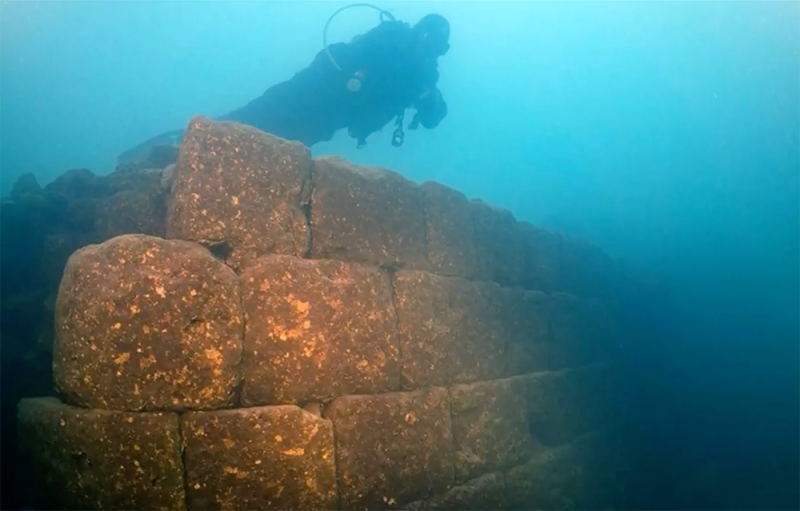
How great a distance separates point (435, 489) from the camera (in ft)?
15.3

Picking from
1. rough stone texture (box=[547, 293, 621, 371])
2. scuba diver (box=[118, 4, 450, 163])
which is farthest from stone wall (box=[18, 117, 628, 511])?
scuba diver (box=[118, 4, 450, 163])

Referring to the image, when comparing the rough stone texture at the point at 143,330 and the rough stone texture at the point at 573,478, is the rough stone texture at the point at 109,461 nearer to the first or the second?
the rough stone texture at the point at 143,330

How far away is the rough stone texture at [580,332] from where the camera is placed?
7.77 metres

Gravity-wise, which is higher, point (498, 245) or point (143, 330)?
point (498, 245)

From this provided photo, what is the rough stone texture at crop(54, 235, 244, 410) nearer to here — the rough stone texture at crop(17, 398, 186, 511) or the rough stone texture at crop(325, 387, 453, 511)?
the rough stone texture at crop(17, 398, 186, 511)

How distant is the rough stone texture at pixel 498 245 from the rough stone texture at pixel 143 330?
3.74 m

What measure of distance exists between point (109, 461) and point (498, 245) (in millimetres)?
5160

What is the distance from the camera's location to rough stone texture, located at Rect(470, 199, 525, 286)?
6.32 meters

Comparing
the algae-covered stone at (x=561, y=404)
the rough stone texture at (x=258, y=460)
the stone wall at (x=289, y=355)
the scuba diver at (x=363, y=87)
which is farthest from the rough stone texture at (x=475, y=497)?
the scuba diver at (x=363, y=87)

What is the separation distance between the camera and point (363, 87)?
9.55m

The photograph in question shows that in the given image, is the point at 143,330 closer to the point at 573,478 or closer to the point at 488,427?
the point at 488,427

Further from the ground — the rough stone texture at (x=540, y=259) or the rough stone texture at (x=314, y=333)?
the rough stone texture at (x=540, y=259)

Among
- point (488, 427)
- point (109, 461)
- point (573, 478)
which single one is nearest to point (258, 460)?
point (109, 461)

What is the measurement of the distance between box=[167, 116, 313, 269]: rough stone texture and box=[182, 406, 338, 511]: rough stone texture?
1.26 meters
